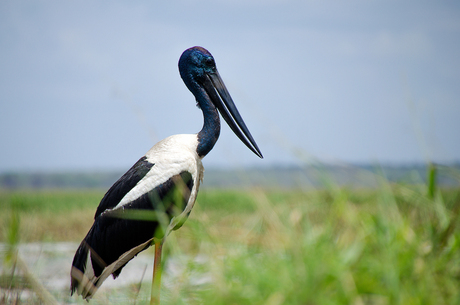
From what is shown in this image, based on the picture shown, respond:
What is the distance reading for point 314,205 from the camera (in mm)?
1560

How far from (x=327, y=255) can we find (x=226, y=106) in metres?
2.85

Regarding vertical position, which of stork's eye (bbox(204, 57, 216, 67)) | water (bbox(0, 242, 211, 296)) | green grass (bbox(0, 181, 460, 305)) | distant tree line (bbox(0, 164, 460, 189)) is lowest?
water (bbox(0, 242, 211, 296))

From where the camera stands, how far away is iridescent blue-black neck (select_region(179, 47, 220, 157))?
372 cm

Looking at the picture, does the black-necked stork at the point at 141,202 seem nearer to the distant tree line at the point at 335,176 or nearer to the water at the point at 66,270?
the water at the point at 66,270

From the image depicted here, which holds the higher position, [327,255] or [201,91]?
[201,91]

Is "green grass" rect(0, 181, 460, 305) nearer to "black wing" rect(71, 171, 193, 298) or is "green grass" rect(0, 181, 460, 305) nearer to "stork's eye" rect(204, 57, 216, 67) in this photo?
"black wing" rect(71, 171, 193, 298)

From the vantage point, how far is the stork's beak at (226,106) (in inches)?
155

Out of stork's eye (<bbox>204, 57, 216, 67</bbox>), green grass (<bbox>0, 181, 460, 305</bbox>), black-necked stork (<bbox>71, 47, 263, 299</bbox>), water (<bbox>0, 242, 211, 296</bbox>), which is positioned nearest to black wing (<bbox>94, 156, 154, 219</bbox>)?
black-necked stork (<bbox>71, 47, 263, 299</bbox>)

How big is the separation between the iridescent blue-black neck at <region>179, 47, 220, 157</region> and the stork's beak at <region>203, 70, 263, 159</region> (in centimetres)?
6

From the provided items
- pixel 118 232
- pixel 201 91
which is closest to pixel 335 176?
pixel 118 232

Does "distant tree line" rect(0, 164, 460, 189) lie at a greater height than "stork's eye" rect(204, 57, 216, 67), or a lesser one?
lesser

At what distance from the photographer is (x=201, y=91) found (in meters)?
3.90

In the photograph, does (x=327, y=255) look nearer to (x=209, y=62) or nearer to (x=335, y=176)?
(x=335, y=176)

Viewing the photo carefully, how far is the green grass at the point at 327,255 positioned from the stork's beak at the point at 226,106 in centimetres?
236
